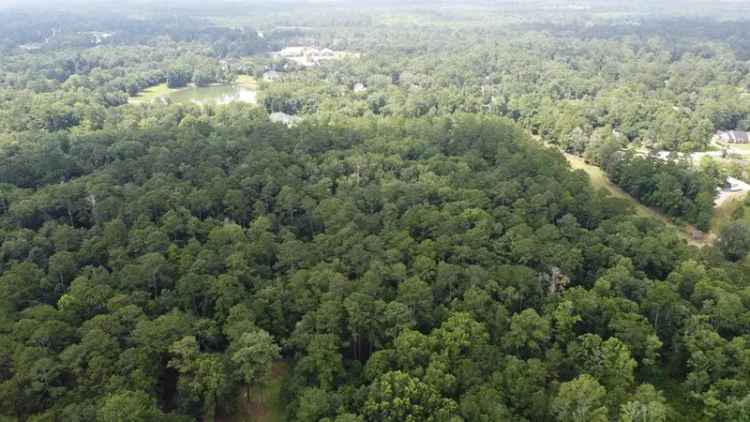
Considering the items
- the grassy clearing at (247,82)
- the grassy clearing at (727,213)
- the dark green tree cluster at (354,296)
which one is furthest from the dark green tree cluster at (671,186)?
the grassy clearing at (247,82)

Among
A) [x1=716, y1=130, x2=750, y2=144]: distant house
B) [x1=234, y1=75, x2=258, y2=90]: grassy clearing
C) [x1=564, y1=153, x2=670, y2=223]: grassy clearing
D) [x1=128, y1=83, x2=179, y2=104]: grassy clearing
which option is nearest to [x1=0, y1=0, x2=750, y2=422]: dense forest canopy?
[x1=564, y1=153, x2=670, y2=223]: grassy clearing

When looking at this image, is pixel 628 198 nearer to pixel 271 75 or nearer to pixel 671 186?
pixel 671 186

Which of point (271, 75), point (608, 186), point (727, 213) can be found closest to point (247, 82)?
point (271, 75)

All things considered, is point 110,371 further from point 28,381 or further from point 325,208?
point 325,208

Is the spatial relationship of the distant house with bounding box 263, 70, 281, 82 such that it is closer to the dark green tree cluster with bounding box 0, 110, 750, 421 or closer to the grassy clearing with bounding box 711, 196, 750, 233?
the dark green tree cluster with bounding box 0, 110, 750, 421

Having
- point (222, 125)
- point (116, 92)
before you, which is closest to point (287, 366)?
point (222, 125)

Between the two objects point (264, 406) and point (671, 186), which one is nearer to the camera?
point (264, 406)
